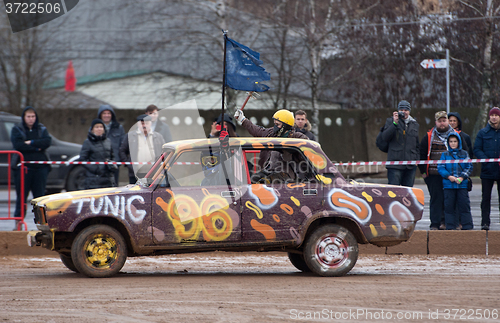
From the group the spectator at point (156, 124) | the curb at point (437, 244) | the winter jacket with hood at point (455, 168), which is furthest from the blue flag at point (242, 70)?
the winter jacket with hood at point (455, 168)

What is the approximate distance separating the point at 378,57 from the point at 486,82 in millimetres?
4626

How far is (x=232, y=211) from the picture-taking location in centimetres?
733

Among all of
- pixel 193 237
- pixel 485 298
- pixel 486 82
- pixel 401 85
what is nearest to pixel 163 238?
pixel 193 237

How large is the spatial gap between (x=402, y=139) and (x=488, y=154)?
1415 mm

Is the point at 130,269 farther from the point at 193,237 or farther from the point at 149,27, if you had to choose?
the point at 149,27

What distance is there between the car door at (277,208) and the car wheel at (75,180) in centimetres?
881

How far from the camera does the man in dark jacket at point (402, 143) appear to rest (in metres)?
10.6

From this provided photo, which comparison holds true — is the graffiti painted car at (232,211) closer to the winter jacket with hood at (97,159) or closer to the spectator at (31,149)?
the winter jacket with hood at (97,159)

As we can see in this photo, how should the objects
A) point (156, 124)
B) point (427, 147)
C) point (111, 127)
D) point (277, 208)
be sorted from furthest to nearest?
point (111, 127), point (156, 124), point (427, 147), point (277, 208)

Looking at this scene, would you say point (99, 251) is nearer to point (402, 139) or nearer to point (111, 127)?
point (111, 127)

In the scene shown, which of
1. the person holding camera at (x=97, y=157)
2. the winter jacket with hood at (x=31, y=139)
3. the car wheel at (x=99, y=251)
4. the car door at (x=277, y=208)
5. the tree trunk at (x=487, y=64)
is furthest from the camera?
the tree trunk at (x=487, y=64)

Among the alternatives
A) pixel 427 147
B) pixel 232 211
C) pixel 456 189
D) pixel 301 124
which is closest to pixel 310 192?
pixel 232 211

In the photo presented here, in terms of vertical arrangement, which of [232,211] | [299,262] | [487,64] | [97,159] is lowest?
[299,262]

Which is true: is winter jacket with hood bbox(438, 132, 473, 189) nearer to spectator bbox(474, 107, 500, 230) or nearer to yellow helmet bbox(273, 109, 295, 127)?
spectator bbox(474, 107, 500, 230)
